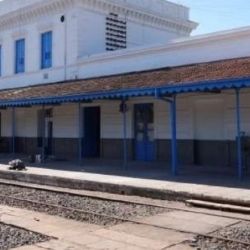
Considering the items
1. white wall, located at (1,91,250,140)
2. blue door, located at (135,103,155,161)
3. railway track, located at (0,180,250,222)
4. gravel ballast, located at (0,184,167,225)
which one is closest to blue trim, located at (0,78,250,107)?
white wall, located at (1,91,250,140)

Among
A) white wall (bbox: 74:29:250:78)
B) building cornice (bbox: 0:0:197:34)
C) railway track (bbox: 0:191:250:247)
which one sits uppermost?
building cornice (bbox: 0:0:197:34)

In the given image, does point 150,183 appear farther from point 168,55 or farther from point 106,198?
point 168,55

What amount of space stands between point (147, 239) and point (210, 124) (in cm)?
968

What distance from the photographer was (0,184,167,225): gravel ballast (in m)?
9.73

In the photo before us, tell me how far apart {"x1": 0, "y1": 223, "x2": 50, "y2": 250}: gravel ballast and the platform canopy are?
6421 mm

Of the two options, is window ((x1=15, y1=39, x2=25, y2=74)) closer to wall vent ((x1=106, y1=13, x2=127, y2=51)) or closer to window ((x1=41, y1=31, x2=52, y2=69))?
window ((x1=41, y1=31, x2=52, y2=69))

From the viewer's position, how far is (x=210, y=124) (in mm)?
16875

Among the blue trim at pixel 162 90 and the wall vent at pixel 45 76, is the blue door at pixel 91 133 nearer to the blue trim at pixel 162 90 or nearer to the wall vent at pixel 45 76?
the blue trim at pixel 162 90

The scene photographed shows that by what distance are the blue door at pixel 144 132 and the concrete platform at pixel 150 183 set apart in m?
3.13

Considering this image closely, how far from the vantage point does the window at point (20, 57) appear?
2652 centimetres

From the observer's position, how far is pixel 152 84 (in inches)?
595

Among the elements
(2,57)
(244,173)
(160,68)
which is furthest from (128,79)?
(2,57)

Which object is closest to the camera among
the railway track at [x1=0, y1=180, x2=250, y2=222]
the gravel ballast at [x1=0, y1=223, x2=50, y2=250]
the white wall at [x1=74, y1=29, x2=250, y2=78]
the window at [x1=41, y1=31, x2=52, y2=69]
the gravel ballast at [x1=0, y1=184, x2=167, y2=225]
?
the gravel ballast at [x1=0, y1=223, x2=50, y2=250]

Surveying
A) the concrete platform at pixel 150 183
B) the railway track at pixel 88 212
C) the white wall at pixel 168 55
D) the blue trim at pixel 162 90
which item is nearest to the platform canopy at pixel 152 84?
the blue trim at pixel 162 90
